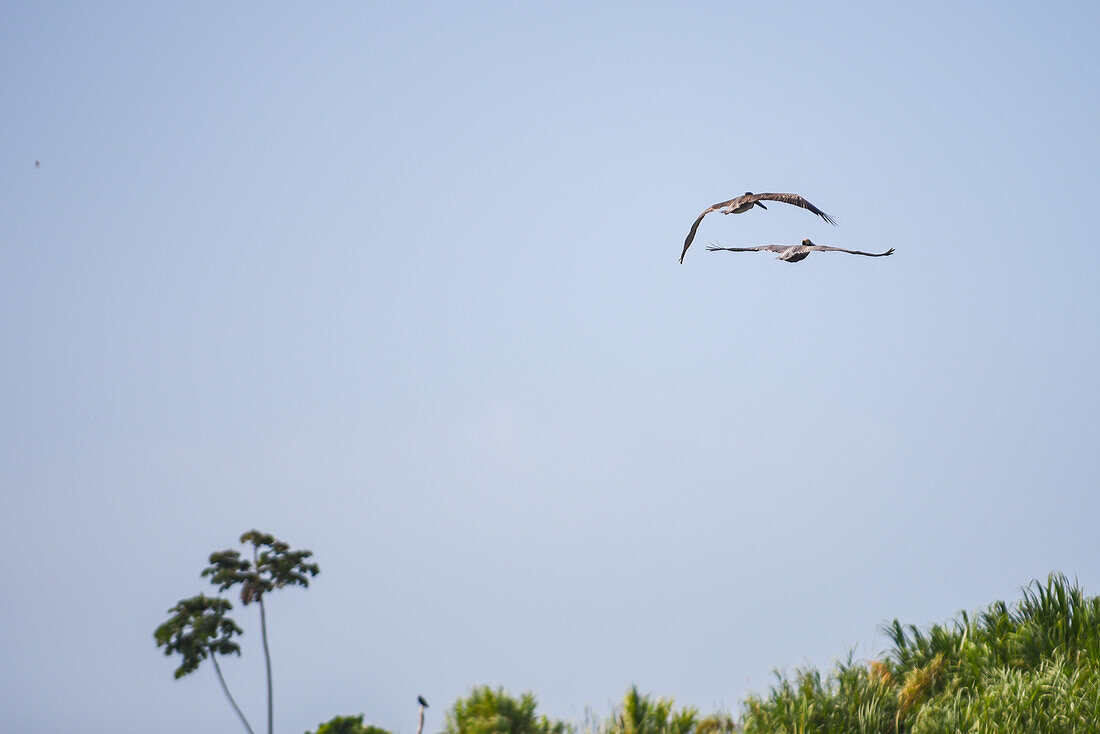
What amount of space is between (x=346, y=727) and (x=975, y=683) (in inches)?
585

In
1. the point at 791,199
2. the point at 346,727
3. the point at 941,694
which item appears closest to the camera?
the point at 791,199

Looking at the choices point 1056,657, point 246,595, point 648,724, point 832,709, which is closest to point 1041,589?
point 1056,657

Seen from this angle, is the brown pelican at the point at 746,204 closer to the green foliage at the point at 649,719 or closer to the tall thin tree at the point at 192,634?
the green foliage at the point at 649,719

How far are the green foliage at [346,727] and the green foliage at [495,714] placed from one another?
1230cm

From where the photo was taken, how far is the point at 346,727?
26500 mm

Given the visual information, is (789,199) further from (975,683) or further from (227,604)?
(227,604)

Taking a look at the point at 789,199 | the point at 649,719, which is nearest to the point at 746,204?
the point at 789,199

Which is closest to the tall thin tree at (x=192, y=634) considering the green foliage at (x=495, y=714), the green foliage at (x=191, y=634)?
the green foliage at (x=191, y=634)

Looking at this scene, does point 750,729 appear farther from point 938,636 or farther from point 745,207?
point 745,207

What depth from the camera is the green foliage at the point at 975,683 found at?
1650cm

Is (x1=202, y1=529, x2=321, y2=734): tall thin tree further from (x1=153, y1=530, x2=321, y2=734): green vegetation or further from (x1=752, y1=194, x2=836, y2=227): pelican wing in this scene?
(x1=752, y1=194, x2=836, y2=227): pelican wing

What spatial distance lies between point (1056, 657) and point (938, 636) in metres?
1.98

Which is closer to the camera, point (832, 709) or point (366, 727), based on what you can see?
point (832, 709)

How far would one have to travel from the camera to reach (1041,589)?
20438 mm
